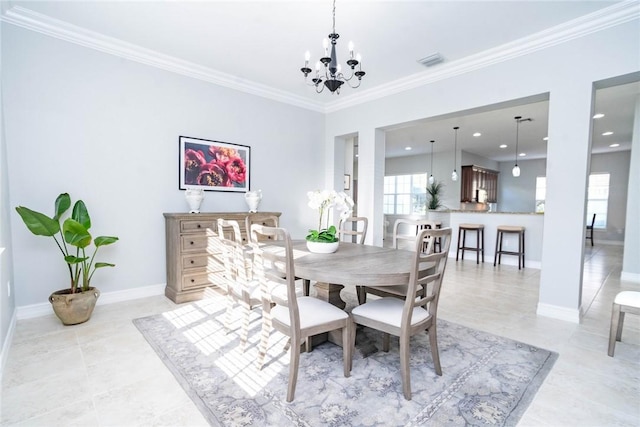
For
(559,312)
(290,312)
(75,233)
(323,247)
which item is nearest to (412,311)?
(290,312)

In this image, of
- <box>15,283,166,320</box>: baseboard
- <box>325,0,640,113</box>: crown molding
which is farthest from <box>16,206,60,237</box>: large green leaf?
<box>325,0,640,113</box>: crown molding

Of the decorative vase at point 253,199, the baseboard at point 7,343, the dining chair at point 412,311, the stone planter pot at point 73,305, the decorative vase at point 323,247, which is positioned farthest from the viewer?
the decorative vase at point 253,199

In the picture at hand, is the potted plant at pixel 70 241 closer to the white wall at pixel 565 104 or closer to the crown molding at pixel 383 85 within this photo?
the crown molding at pixel 383 85

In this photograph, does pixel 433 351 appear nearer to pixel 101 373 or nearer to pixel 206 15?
pixel 101 373

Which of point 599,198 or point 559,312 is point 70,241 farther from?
point 599,198

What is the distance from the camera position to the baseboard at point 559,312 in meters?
2.93

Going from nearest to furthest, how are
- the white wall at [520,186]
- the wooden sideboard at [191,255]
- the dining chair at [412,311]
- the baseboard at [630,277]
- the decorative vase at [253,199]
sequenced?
the dining chair at [412,311] → the wooden sideboard at [191,255] → the decorative vase at [253,199] → the baseboard at [630,277] → the white wall at [520,186]

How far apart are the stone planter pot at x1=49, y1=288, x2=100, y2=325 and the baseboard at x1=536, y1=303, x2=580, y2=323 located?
440 centimetres

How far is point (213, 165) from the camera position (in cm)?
398

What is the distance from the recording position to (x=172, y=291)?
3.43m

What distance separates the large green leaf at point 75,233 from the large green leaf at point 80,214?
124 mm

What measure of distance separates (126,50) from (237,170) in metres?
1.77

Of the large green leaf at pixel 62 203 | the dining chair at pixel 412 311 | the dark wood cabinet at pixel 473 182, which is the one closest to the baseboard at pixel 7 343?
the large green leaf at pixel 62 203

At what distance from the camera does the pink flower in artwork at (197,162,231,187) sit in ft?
12.8
